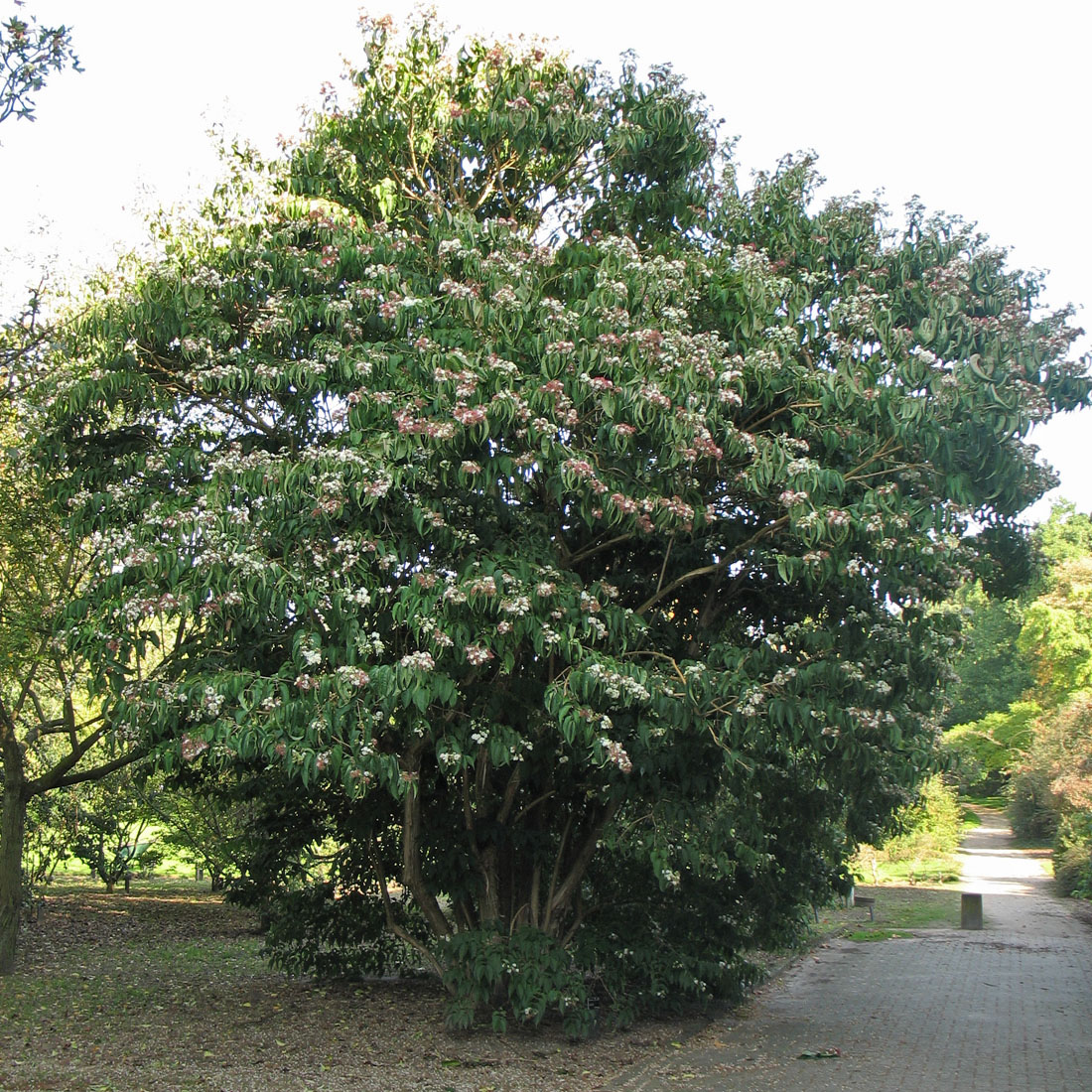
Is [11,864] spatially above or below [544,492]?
below

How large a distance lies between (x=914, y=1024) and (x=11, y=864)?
9760mm

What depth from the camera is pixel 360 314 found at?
8.15 meters

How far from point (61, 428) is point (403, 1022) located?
19.6 ft

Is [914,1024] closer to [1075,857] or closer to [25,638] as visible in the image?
[25,638]

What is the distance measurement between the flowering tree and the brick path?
92 centimetres

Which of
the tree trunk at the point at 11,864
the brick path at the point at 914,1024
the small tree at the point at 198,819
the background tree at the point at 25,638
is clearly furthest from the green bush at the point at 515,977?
the small tree at the point at 198,819

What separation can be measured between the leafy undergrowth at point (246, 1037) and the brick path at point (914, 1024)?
77 centimetres

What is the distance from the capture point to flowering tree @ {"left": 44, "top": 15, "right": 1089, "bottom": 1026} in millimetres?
7090

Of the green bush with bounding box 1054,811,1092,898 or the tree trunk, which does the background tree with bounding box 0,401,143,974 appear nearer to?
the tree trunk

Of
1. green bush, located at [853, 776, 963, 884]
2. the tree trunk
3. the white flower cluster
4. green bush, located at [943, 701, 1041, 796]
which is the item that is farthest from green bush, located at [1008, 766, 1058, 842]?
the white flower cluster

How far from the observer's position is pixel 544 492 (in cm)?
840

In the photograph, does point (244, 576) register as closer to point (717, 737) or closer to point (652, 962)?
point (717, 737)

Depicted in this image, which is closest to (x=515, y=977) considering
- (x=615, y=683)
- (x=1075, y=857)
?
(x=615, y=683)

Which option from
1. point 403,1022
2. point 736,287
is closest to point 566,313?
point 736,287
